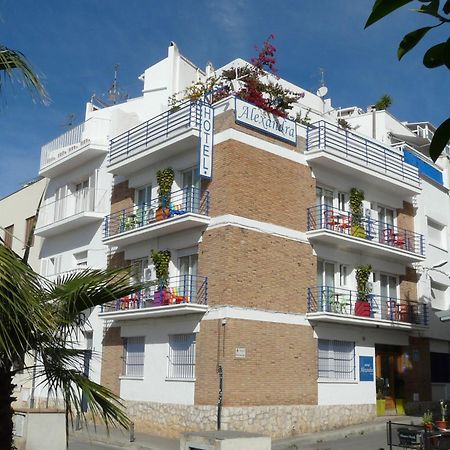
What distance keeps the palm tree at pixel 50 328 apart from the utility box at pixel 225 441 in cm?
177

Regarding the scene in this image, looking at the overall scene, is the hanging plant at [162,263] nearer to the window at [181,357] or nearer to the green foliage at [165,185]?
the green foliage at [165,185]

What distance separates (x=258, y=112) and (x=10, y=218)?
59.1ft

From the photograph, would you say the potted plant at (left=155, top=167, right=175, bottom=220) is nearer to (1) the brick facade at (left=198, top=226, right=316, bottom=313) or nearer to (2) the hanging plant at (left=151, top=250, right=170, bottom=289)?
Result: (2) the hanging plant at (left=151, top=250, right=170, bottom=289)

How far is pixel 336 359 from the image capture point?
22188 millimetres

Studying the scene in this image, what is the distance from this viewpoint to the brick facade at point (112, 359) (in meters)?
23.1

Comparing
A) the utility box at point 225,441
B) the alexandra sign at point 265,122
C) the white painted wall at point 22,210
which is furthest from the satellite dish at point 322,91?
the utility box at point 225,441

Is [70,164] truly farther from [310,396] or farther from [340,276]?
[310,396]

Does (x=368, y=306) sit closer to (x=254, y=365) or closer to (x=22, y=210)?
(x=254, y=365)

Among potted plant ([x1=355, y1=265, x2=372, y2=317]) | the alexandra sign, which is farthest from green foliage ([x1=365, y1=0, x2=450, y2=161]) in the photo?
potted plant ([x1=355, y1=265, x2=372, y2=317])

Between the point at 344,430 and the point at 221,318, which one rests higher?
the point at 221,318

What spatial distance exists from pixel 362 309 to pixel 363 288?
106 centimetres

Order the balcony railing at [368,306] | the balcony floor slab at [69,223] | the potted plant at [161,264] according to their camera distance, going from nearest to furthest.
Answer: the potted plant at [161,264], the balcony railing at [368,306], the balcony floor slab at [69,223]

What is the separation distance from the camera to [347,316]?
21516 millimetres

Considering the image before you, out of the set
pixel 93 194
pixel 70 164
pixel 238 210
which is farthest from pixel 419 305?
pixel 70 164
